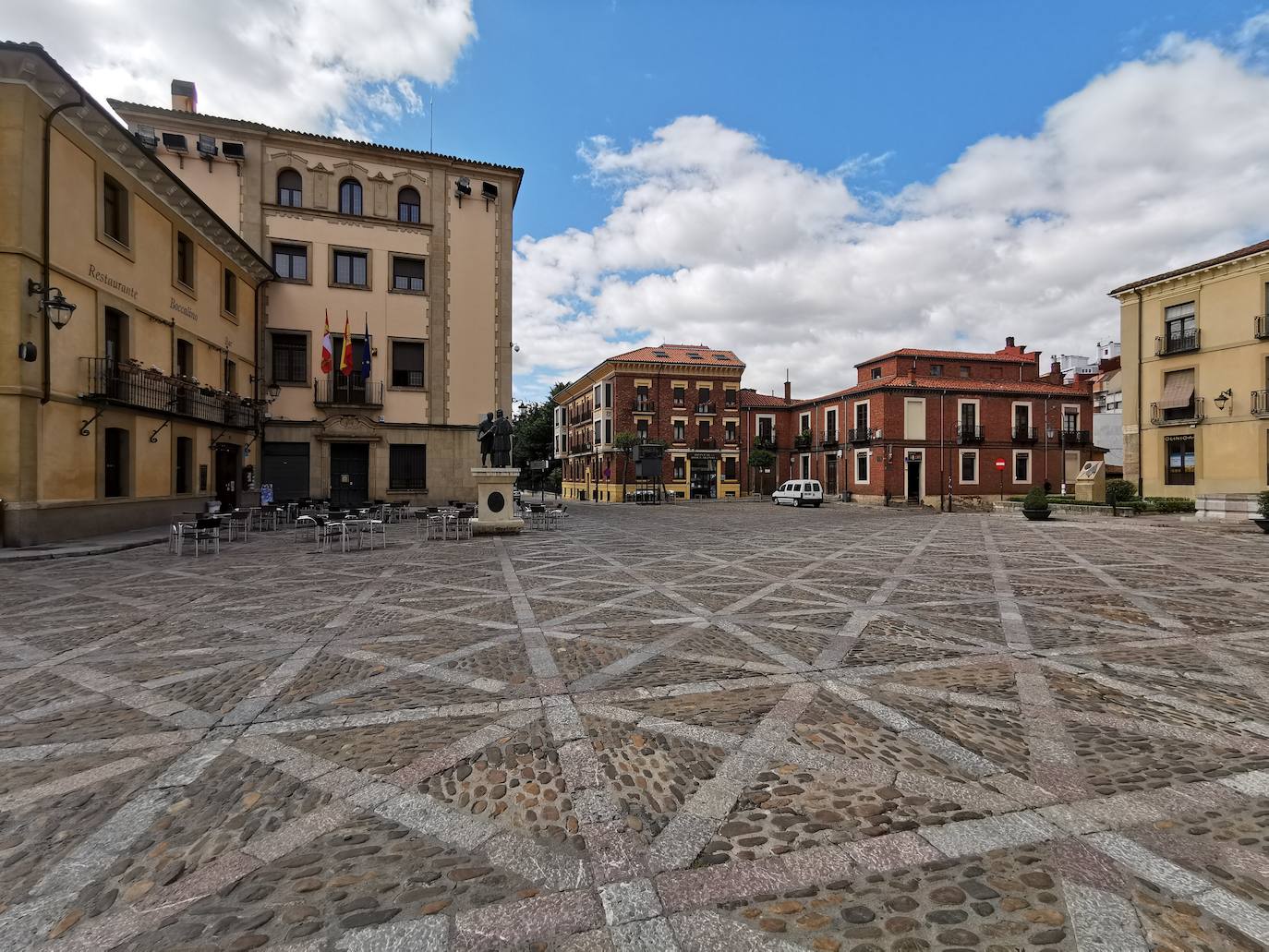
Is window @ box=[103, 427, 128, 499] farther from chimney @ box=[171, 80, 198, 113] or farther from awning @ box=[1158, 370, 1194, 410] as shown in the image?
awning @ box=[1158, 370, 1194, 410]

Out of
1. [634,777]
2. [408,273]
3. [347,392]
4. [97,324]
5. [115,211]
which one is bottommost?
[634,777]

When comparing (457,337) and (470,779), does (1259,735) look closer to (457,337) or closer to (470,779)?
(470,779)

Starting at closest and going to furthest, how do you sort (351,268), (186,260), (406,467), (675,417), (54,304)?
1. (54,304)
2. (186,260)
3. (351,268)
4. (406,467)
5. (675,417)

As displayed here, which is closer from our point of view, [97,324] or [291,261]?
[97,324]

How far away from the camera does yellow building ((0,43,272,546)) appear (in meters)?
11.9

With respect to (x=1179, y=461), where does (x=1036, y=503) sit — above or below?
below

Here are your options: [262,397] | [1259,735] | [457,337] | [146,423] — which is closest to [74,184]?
[146,423]

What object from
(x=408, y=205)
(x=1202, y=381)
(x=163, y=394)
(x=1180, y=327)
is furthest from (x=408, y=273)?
(x=1202, y=381)

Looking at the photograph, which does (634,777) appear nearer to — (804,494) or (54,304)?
(54,304)

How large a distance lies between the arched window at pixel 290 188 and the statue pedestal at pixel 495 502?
50.6 ft

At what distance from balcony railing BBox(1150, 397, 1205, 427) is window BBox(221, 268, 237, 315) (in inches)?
1489

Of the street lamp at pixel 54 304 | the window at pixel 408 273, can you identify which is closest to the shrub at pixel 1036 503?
the window at pixel 408 273

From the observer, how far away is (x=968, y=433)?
127 ft

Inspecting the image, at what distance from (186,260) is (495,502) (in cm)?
1277
